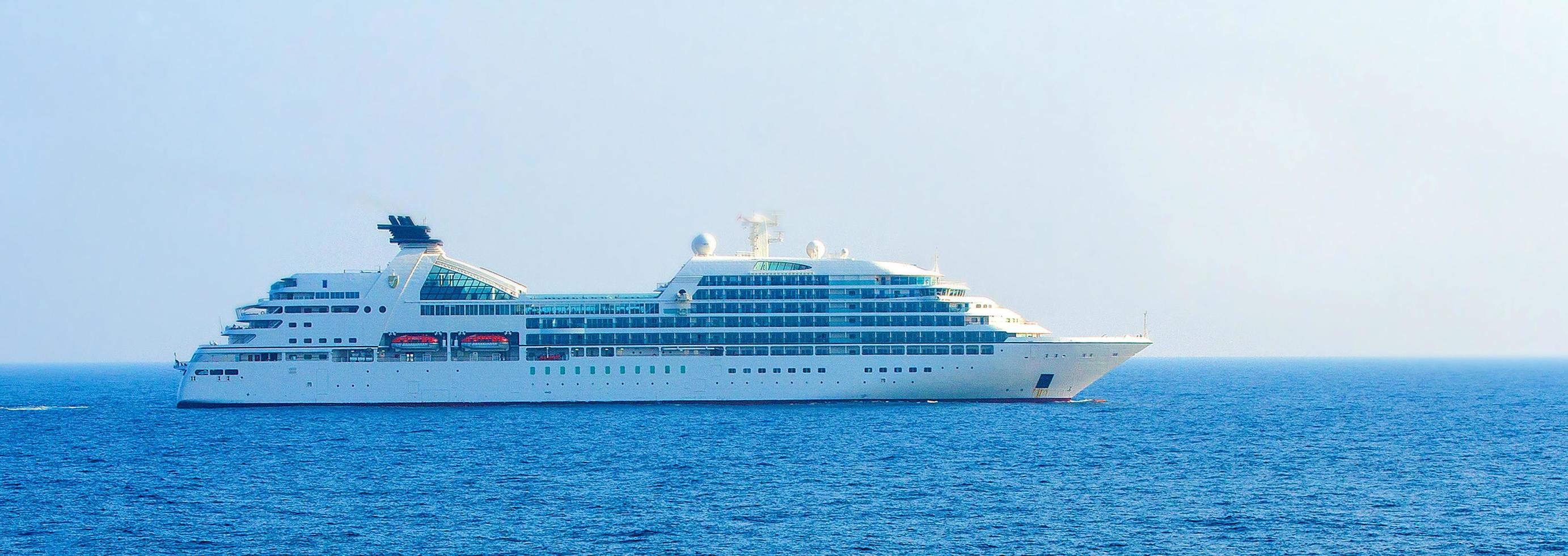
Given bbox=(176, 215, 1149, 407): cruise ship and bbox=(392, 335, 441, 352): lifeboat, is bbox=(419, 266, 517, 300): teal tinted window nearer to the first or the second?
bbox=(176, 215, 1149, 407): cruise ship

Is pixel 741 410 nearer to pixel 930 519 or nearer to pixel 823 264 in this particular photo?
pixel 823 264

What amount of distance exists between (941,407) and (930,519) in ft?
108

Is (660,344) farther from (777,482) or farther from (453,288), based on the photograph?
(777,482)

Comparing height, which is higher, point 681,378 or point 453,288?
point 453,288

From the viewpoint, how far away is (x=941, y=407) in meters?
72.3

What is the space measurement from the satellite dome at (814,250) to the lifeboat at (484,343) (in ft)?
56.0

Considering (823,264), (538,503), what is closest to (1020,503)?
(538,503)

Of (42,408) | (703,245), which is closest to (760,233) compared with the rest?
(703,245)

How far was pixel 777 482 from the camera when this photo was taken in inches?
1841

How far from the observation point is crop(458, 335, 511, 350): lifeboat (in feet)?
249

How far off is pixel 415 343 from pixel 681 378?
1436 centimetres

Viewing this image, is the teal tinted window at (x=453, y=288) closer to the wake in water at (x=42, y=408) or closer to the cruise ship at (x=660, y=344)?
the cruise ship at (x=660, y=344)

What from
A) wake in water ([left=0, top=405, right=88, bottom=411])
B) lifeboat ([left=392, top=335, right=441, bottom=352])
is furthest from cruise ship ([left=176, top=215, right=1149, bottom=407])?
wake in water ([left=0, top=405, right=88, bottom=411])

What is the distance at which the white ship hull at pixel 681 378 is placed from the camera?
7412 cm
